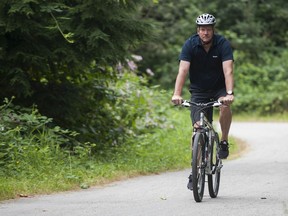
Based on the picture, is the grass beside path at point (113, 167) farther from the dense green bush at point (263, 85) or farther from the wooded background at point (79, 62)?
the dense green bush at point (263, 85)

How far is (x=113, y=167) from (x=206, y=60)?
3.30m

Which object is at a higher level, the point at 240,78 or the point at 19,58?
the point at 19,58

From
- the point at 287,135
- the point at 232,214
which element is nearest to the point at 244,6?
the point at 287,135

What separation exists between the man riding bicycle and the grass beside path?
2279 mm

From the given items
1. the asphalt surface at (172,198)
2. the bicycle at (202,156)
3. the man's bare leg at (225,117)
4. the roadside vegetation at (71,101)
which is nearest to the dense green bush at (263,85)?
the roadside vegetation at (71,101)

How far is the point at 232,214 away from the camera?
867 cm

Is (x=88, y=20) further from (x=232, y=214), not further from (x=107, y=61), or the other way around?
(x=232, y=214)

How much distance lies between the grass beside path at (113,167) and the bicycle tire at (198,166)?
2232 millimetres

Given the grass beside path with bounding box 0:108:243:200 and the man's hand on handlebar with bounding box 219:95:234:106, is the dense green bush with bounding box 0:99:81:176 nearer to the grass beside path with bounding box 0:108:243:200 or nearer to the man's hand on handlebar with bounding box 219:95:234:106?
the grass beside path with bounding box 0:108:243:200

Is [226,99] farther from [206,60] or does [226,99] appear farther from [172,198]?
[172,198]

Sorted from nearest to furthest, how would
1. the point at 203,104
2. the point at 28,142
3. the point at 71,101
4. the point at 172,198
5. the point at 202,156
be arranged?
the point at 202,156 → the point at 203,104 → the point at 172,198 → the point at 28,142 → the point at 71,101

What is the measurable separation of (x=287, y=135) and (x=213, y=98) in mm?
11893

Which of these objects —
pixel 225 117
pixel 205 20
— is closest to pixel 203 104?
pixel 225 117

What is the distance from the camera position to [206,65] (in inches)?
412
